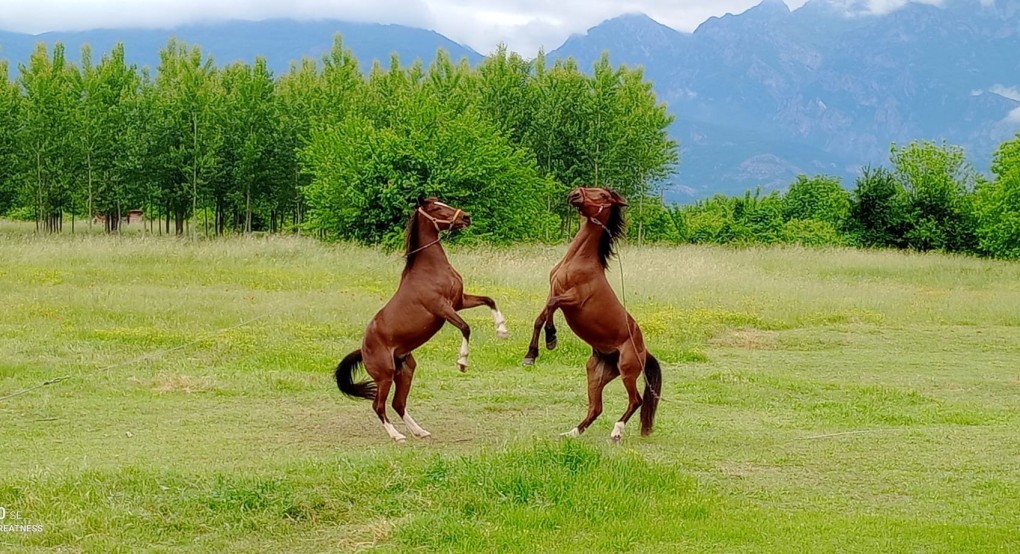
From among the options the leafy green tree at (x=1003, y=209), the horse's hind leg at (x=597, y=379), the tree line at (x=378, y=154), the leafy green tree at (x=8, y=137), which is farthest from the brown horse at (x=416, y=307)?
the leafy green tree at (x=8, y=137)

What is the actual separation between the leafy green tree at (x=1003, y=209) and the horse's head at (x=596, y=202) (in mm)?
33369

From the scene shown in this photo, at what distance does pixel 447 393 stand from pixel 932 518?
234 inches

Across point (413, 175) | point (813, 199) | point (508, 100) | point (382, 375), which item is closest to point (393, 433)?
point (382, 375)

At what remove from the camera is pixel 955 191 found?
140ft

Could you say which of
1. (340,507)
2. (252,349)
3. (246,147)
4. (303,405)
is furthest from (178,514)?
(246,147)

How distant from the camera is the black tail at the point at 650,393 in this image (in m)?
9.12

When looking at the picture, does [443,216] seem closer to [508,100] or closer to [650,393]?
[650,393]

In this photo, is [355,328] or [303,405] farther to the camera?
[355,328]

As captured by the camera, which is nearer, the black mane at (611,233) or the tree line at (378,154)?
the black mane at (611,233)

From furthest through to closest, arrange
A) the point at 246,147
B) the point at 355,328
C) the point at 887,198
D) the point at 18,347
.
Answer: the point at 887,198, the point at 246,147, the point at 355,328, the point at 18,347

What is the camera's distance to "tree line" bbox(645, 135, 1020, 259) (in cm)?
3872

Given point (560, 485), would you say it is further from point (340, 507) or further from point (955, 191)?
point (955, 191)

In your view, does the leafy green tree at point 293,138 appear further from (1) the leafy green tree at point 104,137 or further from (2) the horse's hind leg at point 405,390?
(2) the horse's hind leg at point 405,390

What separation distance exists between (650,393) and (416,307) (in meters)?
2.20
